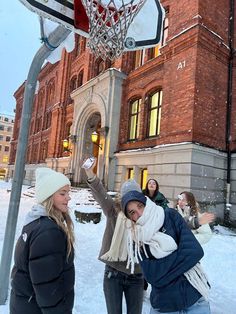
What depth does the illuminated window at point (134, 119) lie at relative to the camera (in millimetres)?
14916

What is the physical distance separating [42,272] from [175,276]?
856mm

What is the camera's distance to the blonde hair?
2.06 metres

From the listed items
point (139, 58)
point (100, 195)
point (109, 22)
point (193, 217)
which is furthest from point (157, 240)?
point (139, 58)

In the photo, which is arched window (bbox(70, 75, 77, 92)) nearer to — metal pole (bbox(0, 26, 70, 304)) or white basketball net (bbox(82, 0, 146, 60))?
metal pole (bbox(0, 26, 70, 304))

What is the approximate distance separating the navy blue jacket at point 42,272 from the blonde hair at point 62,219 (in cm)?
4

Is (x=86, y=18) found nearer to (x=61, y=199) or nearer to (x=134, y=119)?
(x=61, y=199)

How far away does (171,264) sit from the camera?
A: 1.96 m

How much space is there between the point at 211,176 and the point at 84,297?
8.02 metres

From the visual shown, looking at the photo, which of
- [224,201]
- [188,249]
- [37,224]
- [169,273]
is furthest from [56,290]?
[224,201]

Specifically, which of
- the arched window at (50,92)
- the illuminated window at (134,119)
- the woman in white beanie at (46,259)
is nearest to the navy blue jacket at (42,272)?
the woman in white beanie at (46,259)

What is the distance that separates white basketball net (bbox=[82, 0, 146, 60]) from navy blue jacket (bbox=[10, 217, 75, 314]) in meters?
2.21

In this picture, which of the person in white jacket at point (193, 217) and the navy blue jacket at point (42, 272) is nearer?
the navy blue jacket at point (42, 272)

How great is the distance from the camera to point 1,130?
250 ft

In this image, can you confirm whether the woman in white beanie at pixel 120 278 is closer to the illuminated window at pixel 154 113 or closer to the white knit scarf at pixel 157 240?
the white knit scarf at pixel 157 240
